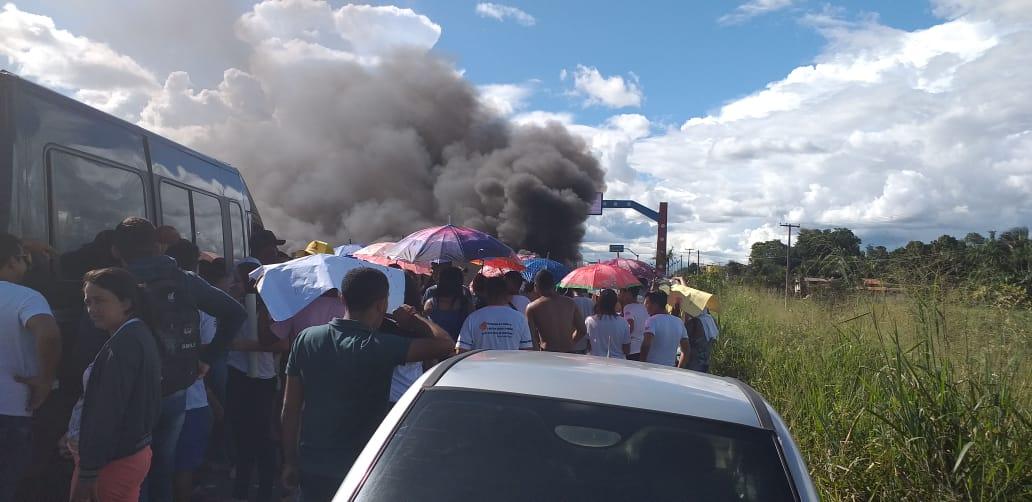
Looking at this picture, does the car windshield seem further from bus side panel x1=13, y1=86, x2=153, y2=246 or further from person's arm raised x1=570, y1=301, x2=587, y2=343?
person's arm raised x1=570, y1=301, x2=587, y2=343

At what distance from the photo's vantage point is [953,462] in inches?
163

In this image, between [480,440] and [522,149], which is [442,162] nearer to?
[522,149]

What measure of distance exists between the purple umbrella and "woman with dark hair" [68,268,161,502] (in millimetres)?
6400

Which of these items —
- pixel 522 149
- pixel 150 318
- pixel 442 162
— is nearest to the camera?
pixel 150 318

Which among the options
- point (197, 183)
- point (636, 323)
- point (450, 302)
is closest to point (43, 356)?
point (450, 302)

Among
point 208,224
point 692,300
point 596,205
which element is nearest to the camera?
point 208,224

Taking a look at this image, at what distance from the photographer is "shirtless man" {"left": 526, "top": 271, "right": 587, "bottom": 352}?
21.6ft

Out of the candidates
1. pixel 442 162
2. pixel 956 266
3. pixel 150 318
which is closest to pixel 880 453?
pixel 956 266

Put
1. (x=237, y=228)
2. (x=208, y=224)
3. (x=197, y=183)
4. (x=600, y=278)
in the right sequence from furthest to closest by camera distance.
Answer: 1. (x=600, y=278)
2. (x=237, y=228)
3. (x=208, y=224)
4. (x=197, y=183)

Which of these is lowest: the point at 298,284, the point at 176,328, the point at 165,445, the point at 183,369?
the point at 165,445

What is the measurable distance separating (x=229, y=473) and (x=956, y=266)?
5.53 m

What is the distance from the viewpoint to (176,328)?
388cm

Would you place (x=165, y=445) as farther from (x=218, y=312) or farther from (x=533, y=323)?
(x=533, y=323)

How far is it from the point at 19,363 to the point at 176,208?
3284mm
